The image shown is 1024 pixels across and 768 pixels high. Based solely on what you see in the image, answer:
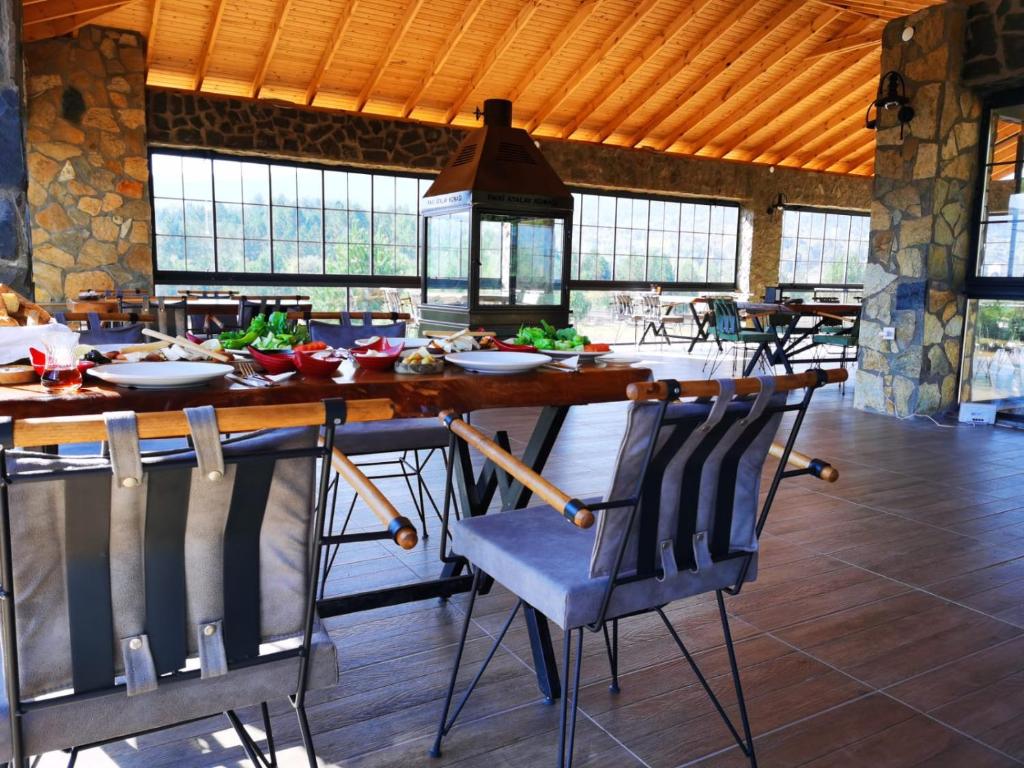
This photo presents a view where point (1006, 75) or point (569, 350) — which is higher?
point (1006, 75)

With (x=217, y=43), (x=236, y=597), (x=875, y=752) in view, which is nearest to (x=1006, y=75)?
(x=875, y=752)

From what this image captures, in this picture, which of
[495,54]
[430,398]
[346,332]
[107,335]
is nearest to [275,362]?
[430,398]

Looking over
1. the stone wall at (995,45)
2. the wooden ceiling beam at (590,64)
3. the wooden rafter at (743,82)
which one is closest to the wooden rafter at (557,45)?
the wooden ceiling beam at (590,64)

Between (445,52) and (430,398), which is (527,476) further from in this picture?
(445,52)

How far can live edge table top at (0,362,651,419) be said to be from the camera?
1.33 m

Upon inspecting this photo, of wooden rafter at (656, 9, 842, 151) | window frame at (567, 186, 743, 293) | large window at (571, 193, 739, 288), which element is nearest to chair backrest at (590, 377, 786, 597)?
wooden rafter at (656, 9, 842, 151)

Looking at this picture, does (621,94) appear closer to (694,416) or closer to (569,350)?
(569,350)

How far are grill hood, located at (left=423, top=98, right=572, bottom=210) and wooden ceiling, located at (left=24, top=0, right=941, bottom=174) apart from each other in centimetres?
196

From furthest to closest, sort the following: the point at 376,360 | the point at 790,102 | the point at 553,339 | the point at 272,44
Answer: the point at 790,102 → the point at 272,44 → the point at 553,339 → the point at 376,360

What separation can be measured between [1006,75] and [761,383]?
5306 millimetres

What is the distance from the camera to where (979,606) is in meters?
2.46

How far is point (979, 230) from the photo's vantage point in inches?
224

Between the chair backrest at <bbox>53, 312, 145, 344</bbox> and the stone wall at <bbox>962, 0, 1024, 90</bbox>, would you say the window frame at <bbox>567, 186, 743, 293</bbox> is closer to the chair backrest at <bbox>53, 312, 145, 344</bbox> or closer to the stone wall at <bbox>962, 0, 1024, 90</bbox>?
the stone wall at <bbox>962, 0, 1024, 90</bbox>

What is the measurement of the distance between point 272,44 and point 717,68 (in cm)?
515
